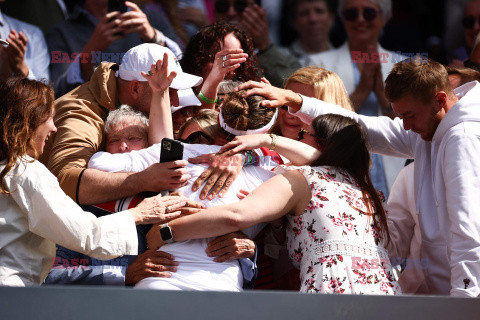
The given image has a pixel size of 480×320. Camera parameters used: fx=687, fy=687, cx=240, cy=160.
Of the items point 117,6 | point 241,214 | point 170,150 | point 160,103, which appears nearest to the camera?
point 241,214

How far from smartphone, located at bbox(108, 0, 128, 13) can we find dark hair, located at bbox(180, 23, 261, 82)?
1.31 feet

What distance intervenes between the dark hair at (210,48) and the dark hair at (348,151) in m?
0.75

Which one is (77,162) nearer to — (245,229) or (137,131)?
(137,131)

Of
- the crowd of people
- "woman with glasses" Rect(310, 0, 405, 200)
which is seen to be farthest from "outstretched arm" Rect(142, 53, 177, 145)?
"woman with glasses" Rect(310, 0, 405, 200)

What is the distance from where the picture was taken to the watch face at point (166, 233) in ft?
8.42

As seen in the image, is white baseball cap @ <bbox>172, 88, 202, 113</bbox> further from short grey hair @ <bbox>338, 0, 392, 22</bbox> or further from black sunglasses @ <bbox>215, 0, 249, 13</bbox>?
short grey hair @ <bbox>338, 0, 392, 22</bbox>

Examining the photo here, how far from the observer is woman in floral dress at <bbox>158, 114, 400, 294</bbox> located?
2541mm

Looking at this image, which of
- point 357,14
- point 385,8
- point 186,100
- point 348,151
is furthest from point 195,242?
point 385,8

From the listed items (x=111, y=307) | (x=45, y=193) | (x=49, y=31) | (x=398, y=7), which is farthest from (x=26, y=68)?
(x=398, y=7)

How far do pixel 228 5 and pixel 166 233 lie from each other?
1713 mm

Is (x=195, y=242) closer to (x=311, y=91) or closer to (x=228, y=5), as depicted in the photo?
(x=311, y=91)

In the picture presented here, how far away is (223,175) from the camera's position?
267 centimetres

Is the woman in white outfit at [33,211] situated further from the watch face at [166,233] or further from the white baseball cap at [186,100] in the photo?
the white baseball cap at [186,100]

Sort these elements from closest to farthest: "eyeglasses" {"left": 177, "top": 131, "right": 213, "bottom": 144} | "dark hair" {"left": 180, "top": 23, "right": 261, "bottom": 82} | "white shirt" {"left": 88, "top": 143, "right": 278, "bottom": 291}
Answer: "white shirt" {"left": 88, "top": 143, "right": 278, "bottom": 291}
"eyeglasses" {"left": 177, "top": 131, "right": 213, "bottom": 144}
"dark hair" {"left": 180, "top": 23, "right": 261, "bottom": 82}
